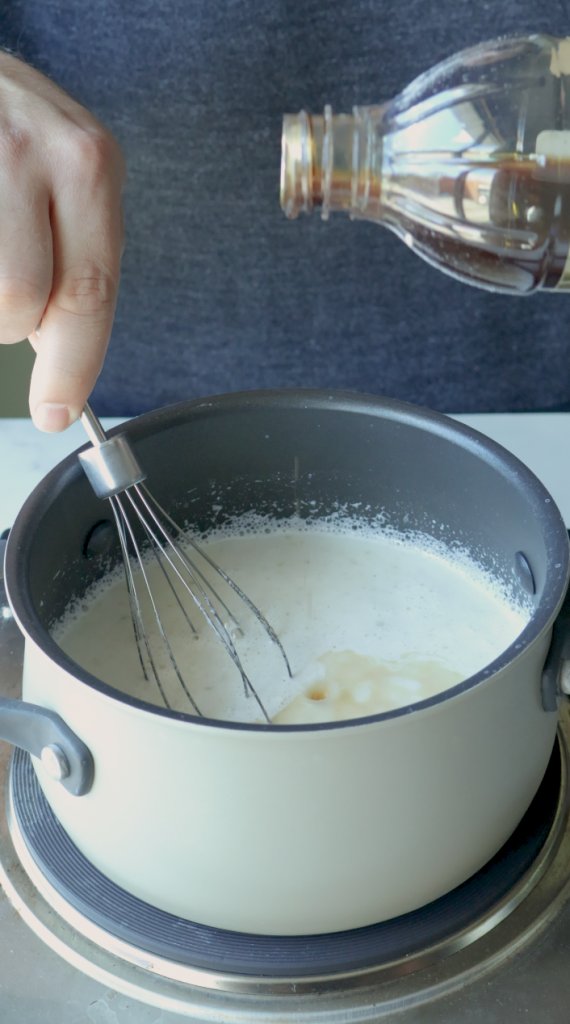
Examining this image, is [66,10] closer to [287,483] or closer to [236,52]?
[236,52]

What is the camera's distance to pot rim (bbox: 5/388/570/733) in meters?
0.37

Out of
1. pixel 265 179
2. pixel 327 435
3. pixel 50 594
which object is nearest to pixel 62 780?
pixel 50 594

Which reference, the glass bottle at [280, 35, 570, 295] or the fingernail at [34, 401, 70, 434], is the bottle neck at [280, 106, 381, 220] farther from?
the fingernail at [34, 401, 70, 434]

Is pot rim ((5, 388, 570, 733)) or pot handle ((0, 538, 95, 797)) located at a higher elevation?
pot rim ((5, 388, 570, 733))

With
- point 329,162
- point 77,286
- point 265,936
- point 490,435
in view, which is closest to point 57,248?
point 77,286

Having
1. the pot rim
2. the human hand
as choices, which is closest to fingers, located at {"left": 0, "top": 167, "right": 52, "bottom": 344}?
the human hand

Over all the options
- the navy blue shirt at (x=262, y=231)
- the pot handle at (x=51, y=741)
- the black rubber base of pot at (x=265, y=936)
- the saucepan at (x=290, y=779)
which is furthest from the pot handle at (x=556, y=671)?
the navy blue shirt at (x=262, y=231)

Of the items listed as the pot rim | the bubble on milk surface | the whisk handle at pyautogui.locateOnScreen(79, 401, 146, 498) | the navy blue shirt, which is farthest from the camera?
the navy blue shirt

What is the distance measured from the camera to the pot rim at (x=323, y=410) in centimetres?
37

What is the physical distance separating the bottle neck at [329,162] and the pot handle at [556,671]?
247 millimetres

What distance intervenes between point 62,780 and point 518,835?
10.7 inches

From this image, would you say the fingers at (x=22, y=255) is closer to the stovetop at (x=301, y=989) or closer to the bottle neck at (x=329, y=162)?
the bottle neck at (x=329, y=162)

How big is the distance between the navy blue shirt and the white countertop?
9 centimetres

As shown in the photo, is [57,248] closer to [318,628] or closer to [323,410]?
[323,410]
